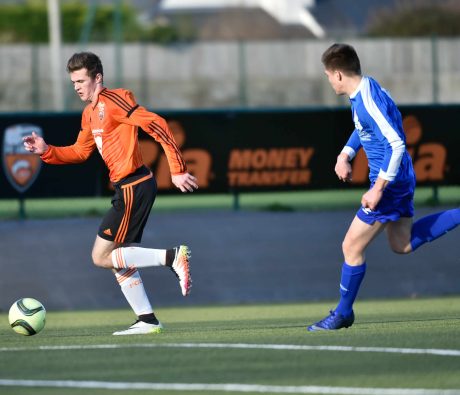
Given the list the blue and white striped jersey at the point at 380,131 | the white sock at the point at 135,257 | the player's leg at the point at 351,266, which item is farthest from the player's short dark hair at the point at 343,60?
the white sock at the point at 135,257

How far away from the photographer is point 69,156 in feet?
30.7

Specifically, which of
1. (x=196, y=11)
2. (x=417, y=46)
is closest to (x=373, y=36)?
(x=417, y=46)

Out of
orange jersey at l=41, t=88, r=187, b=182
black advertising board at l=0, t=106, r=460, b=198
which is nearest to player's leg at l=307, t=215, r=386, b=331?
orange jersey at l=41, t=88, r=187, b=182

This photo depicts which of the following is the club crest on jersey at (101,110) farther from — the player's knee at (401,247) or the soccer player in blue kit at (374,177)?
the player's knee at (401,247)

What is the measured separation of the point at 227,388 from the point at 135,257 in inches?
111

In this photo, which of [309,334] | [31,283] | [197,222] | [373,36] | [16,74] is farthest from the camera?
[373,36]

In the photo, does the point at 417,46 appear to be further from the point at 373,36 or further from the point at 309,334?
the point at 309,334

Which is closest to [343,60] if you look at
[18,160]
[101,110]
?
[101,110]

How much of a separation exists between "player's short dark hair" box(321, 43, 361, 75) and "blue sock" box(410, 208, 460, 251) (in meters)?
1.20

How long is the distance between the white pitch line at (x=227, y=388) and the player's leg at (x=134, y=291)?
243 cm

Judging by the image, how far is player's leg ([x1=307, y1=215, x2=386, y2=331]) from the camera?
8453mm

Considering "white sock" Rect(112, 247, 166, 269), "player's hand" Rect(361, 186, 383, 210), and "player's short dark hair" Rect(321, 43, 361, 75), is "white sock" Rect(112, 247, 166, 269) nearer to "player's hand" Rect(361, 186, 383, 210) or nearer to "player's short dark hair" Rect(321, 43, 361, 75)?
"player's hand" Rect(361, 186, 383, 210)

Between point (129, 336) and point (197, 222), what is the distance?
236 inches

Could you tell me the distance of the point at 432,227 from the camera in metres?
8.69
